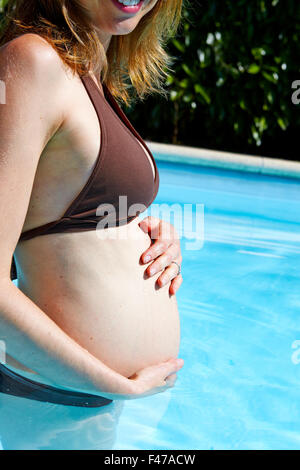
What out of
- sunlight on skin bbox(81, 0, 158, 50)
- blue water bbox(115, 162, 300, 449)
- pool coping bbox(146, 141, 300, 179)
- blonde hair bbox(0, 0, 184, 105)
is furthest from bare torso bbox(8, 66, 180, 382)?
pool coping bbox(146, 141, 300, 179)

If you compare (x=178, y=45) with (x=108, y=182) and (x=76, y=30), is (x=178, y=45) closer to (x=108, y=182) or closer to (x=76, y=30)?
(x=76, y=30)

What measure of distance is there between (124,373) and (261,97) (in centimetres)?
593

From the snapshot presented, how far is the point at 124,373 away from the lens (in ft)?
6.28

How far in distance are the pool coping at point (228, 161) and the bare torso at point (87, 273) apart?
416cm

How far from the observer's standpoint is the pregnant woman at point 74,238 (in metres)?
1.49

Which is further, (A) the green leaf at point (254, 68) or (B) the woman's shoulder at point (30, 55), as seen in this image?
(A) the green leaf at point (254, 68)

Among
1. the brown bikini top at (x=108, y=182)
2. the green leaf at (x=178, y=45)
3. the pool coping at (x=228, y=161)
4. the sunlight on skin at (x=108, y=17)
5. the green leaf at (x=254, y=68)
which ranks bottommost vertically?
the pool coping at (x=228, y=161)

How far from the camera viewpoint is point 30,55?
148 cm

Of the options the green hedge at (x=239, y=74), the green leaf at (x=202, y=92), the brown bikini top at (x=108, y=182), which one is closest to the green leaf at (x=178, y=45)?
the green hedge at (x=239, y=74)

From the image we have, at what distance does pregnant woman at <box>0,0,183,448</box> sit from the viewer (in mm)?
1491

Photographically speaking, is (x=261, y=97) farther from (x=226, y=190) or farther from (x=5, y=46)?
(x=5, y=46)

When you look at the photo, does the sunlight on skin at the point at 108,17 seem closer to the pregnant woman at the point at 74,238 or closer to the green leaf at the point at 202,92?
the pregnant woman at the point at 74,238

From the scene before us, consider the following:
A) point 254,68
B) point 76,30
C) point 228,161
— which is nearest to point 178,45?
point 254,68

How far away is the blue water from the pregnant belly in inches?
13.1
